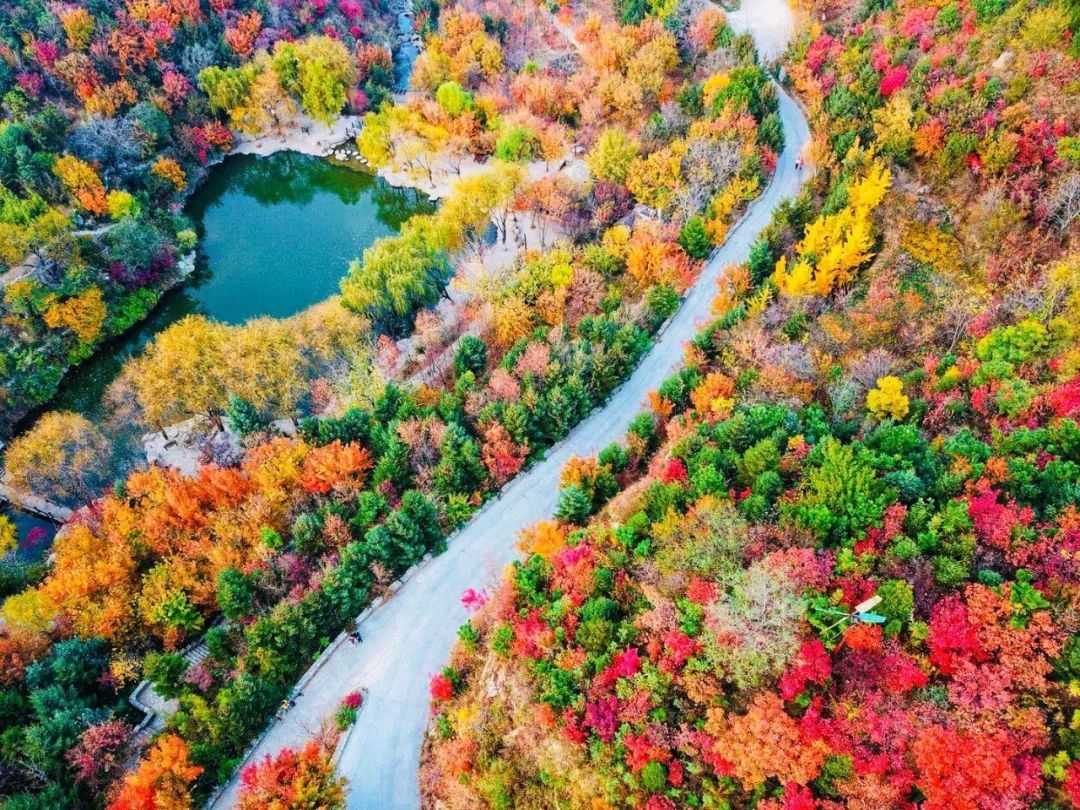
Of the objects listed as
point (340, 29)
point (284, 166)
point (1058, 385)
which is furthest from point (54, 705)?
point (340, 29)

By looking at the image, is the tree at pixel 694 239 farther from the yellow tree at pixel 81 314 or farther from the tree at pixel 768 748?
the yellow tree at pixel 81 314

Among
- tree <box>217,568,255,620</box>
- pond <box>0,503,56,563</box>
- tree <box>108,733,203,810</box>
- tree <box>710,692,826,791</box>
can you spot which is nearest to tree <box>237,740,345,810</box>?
tree <box>108,733,203,810</box>

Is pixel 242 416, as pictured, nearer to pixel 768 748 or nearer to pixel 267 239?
pixel 267 239

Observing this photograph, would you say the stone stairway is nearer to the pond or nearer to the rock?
the pond

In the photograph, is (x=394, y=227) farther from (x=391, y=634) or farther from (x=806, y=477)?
(x=806, y=477)

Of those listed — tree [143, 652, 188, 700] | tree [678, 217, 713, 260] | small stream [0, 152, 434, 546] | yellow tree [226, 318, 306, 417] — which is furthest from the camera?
small stream [0, 152, 434, 546]

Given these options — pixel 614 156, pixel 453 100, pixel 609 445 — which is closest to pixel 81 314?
pixel 453 100
